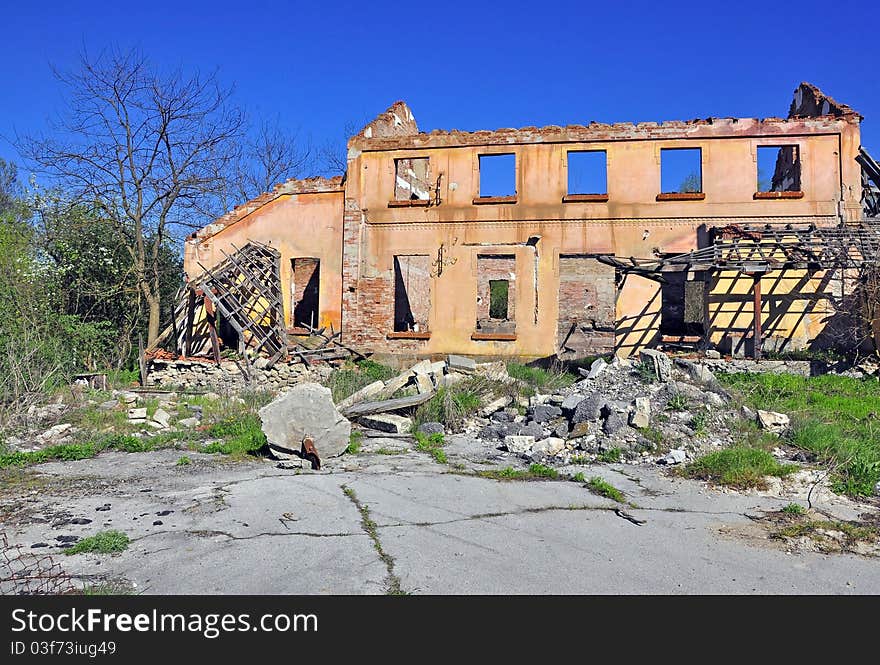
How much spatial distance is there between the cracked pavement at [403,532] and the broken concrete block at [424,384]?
3.80 m

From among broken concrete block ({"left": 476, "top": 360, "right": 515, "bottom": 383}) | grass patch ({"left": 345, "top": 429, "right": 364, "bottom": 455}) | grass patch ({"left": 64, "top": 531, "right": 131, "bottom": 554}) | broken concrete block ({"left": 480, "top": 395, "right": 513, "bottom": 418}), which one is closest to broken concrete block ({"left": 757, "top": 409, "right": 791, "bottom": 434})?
broken concrete block ({"left": 480, "top": 395, "right": 513, "bottom": 418})

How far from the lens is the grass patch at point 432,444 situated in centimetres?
952

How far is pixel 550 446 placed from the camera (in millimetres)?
9820

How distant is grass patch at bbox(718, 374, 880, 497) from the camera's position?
7.89 metres

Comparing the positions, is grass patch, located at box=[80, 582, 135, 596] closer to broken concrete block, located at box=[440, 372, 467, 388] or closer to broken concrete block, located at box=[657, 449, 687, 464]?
broken concrete block, located at box=[657, 449, 687, 464]

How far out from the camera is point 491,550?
217 inches

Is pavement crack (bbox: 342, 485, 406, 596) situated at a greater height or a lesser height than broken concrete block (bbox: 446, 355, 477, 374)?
lesser

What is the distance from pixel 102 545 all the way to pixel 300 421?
3.93 metres

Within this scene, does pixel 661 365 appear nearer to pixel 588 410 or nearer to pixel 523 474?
pixel 588 410

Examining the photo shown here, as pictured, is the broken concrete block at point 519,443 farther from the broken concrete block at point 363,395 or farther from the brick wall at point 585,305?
the brick wall at point 585,305

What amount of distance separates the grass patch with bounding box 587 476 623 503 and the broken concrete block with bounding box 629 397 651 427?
7.28 ft

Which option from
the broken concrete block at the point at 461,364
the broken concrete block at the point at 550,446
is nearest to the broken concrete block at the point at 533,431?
the broken concrete block at the point at 550,446
